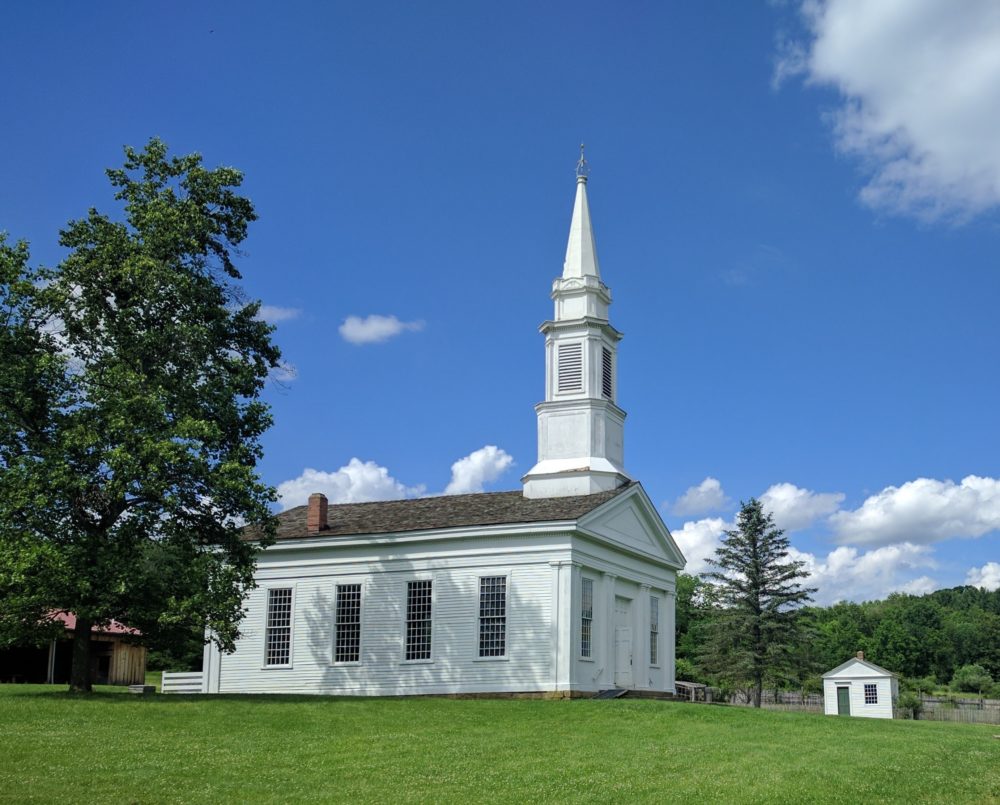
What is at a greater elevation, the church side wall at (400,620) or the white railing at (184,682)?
the church side wall at (400,620)

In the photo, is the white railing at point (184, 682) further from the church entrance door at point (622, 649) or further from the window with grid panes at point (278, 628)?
the church entrance door at point (622, 649)

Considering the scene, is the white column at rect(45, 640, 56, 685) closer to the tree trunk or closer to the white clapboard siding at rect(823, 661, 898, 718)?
the tree trunk

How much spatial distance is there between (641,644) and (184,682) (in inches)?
609

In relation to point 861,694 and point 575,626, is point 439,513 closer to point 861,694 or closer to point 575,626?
point 575,626

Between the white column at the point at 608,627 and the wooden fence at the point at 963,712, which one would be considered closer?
the white column at the point at 608,627

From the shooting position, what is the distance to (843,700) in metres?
53.5

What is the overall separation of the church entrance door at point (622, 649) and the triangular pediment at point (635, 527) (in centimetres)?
205

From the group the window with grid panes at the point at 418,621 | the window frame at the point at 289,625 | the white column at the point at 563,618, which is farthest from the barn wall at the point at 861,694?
the window frame at the point at 289,625

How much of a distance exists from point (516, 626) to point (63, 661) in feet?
76.4

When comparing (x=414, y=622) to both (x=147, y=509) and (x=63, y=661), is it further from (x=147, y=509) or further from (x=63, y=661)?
(x=63, y=661)

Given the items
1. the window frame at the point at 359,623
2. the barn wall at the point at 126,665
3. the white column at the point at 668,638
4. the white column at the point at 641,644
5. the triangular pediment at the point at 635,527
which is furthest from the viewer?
the barn wall at the point at 126,665

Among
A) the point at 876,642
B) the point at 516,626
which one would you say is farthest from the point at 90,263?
the point at 876,642

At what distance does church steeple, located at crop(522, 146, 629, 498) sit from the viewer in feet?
119

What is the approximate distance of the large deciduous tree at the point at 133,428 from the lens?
2728 cm
